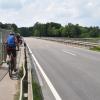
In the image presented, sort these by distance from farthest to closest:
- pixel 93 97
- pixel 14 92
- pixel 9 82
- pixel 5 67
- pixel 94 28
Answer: pixel 94 28 < pixel 5 67 < pixel 9 82 < pixel 14 92 < pixel 93 97

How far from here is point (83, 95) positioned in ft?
37.6

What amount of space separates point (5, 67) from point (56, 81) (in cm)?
556

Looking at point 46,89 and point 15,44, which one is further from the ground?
point 15,44

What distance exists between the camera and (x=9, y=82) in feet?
46.8

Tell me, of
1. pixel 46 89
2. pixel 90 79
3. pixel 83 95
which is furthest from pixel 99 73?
pixel 83 95

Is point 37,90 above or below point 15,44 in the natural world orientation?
below

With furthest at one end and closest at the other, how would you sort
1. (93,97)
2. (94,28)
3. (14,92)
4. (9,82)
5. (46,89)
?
(94,28)
(9,82)
(46,89)
(14,92)
(93,97)

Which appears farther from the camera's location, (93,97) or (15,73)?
(15,73)

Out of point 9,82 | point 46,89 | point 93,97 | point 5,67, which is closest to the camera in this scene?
point 93,97

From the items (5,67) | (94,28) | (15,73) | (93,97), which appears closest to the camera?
(93,97)

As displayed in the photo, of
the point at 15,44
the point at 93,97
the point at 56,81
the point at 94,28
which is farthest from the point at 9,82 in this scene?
the point at 94,28

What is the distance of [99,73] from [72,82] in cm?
284

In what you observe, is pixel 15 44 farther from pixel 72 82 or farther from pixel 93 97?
pixel 93 97

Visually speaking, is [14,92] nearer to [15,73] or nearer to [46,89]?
[46,89]
